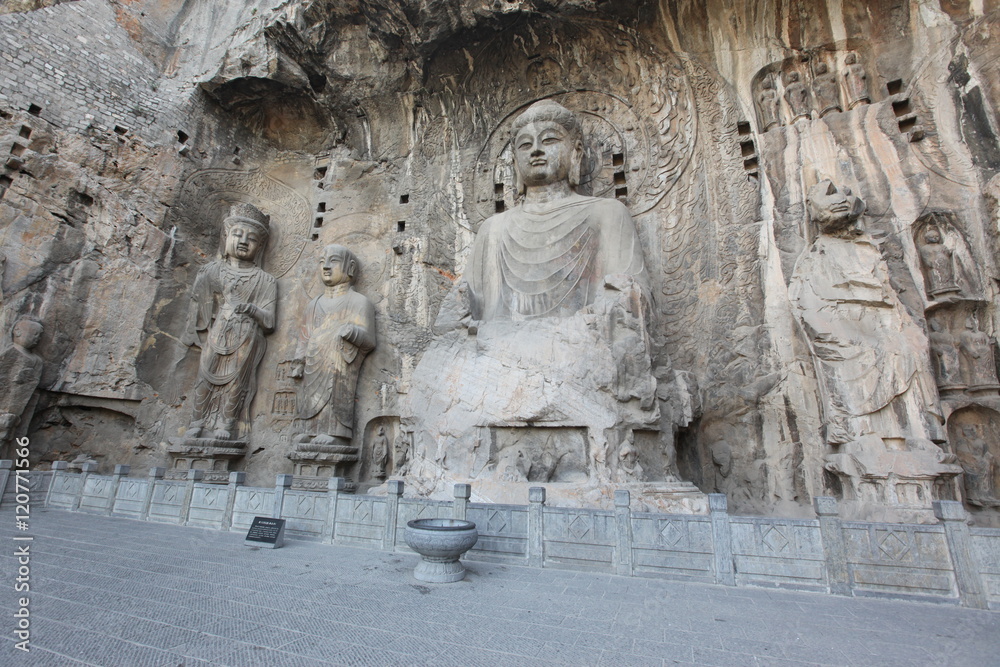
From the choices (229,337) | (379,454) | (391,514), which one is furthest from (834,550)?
(229,337)

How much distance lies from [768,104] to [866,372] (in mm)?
4025

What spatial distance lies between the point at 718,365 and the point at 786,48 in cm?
430

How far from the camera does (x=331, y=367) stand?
7.42 meters

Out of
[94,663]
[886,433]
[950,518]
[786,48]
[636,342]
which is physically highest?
[786,48]

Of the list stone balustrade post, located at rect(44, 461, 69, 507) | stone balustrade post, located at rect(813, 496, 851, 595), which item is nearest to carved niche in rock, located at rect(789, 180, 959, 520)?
stone balustrade post, located at rect(813, 496, 851, 595)

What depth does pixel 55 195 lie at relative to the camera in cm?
749

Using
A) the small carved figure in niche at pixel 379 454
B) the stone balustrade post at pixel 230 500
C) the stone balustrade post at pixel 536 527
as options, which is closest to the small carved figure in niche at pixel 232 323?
the small carved figure in niche at pixel 379 454

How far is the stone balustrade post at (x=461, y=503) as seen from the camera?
3.88 metres

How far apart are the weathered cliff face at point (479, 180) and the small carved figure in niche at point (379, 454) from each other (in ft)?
0.43

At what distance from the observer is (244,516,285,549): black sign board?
4.12 metres

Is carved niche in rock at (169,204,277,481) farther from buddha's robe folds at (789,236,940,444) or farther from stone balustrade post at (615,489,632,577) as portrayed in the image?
buddha's robe folds at (789,236,940,444)

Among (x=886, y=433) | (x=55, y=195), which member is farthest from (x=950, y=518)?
(x=55, y=195)

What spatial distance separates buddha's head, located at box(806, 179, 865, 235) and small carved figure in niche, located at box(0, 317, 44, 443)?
9.71 m

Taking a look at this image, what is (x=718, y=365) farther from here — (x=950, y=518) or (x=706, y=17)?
(x=706, y=17)
